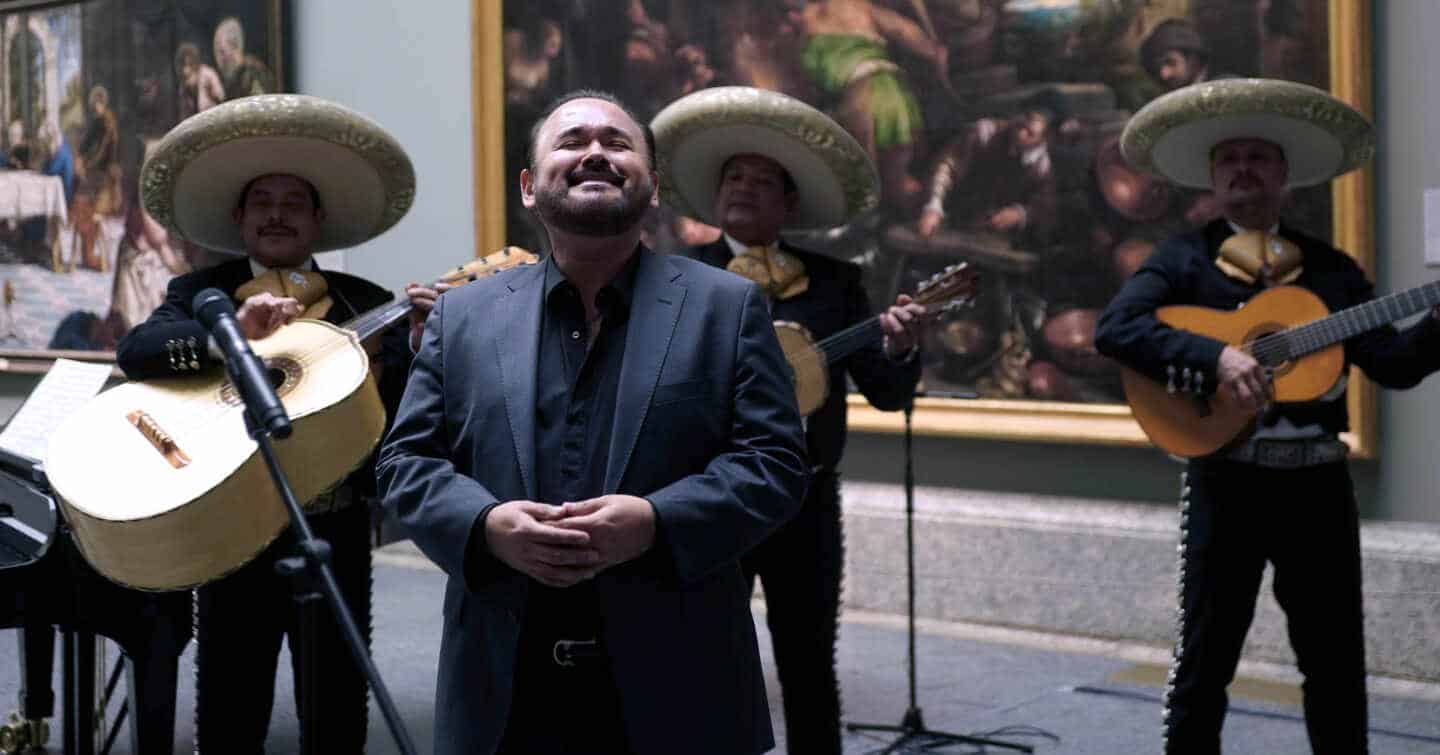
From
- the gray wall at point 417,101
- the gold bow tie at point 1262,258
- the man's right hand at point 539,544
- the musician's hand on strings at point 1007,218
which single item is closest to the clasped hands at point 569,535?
the man's right hand at point 539,544

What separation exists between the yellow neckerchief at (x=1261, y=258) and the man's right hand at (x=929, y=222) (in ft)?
9.19

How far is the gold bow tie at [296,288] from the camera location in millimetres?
3994

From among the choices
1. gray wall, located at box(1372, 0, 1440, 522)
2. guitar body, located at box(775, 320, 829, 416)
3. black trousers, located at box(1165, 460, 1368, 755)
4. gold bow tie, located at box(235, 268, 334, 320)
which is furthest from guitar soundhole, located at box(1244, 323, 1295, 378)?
gold bow tie, located at box(235, 268, 334, 320)

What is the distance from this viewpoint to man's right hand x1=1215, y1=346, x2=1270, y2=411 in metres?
3.97

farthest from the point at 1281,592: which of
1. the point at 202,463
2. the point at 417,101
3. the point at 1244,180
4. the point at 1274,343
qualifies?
the point at 417,101

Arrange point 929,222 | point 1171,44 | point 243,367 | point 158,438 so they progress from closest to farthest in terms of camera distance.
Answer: point 243,367
point 158,438
point 1171,44
point 929,222

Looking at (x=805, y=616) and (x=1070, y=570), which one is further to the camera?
(x=1070, y=570)

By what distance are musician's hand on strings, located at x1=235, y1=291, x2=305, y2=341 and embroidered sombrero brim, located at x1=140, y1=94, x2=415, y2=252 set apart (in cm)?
45

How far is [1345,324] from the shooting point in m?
4.03

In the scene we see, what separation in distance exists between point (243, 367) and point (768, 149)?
235 cm

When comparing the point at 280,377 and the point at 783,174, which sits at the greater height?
the point at 783,174

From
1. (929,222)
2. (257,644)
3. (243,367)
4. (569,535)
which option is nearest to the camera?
(569,535)

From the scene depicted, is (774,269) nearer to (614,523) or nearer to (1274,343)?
(1274,343)

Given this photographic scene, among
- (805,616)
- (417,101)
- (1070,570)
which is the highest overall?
(417,101)
